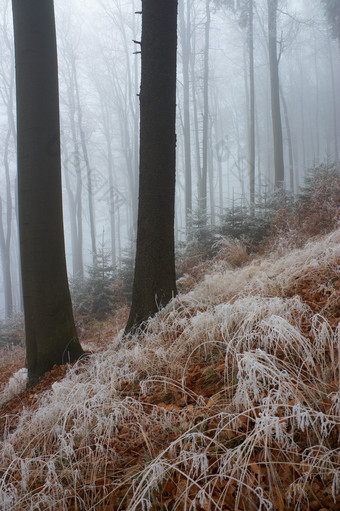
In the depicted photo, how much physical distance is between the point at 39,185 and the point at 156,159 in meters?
1.48

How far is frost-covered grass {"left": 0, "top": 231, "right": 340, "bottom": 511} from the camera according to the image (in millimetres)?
1228

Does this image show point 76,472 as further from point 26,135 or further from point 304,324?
point 26,135

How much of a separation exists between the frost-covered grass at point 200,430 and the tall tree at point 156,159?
91 centimetres

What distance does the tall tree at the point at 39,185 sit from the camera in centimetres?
351

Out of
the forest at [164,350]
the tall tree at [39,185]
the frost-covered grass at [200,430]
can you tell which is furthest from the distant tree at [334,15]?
the frost-covered grass at [200,430]

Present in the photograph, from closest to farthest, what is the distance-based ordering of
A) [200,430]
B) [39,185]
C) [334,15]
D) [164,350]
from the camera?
[200,430]
[164,350]
[39,185]
[334,15]

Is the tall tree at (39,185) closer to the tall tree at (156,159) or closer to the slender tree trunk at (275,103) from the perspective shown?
the tall tree at (156,159)

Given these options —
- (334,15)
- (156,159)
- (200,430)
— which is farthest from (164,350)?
(334,15)

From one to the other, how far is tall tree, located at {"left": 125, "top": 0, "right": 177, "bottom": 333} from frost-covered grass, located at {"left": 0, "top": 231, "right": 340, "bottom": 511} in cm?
91

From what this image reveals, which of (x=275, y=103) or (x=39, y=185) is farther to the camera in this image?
(x=275, y=103)

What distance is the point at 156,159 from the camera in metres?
3.60

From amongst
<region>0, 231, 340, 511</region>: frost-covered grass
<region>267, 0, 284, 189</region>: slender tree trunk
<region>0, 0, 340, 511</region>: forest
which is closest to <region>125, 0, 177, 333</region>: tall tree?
<region>0, 0, 340, 511</region>: forest

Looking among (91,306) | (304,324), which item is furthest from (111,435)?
(91,306)

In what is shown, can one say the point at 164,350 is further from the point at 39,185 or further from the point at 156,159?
the point at 39,185
